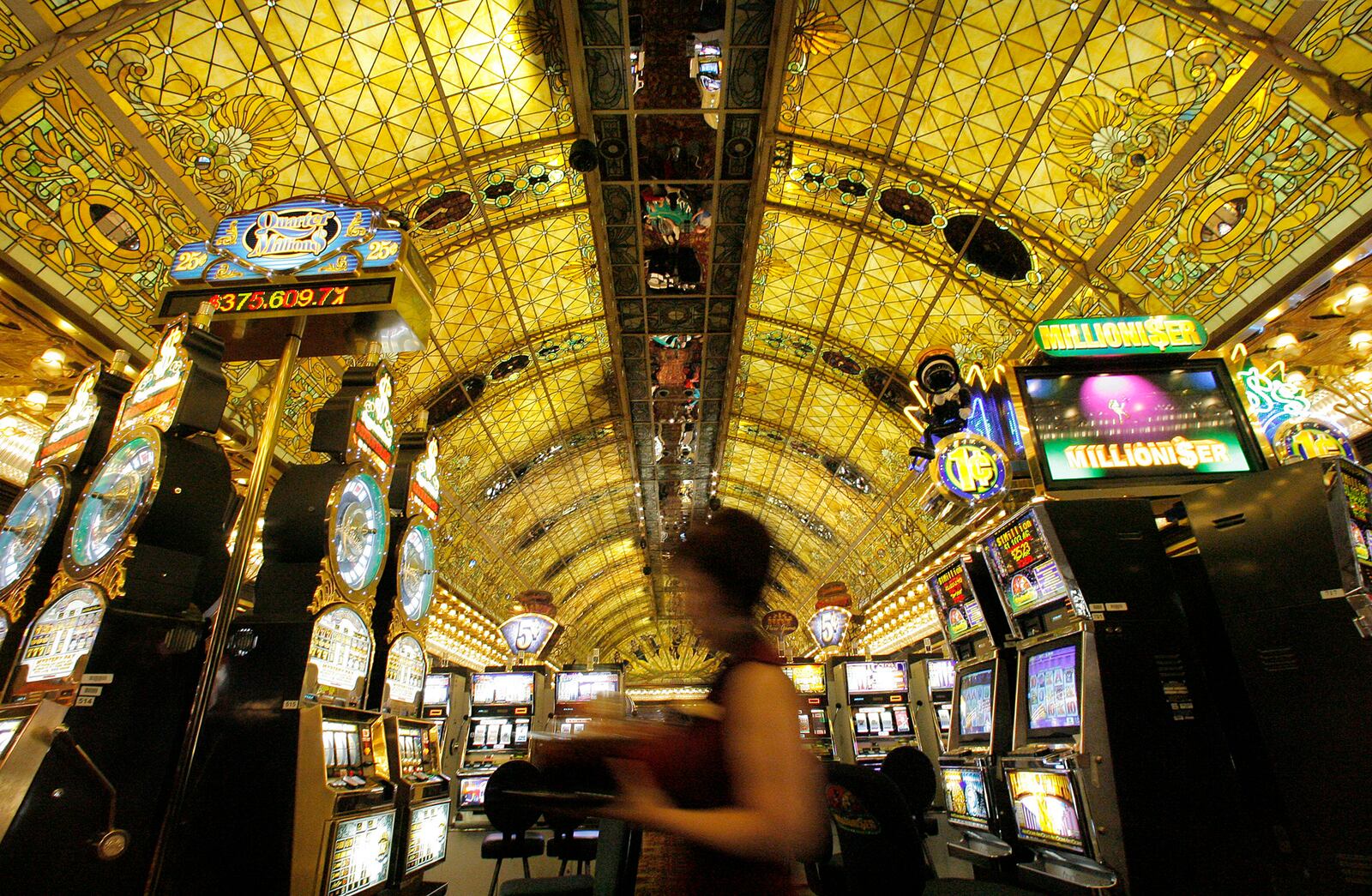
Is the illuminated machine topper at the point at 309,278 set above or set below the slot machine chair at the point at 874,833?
above

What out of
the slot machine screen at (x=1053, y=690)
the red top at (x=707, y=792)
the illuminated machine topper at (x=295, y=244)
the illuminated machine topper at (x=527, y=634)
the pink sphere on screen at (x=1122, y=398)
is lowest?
the red top at (x=707, y=792)

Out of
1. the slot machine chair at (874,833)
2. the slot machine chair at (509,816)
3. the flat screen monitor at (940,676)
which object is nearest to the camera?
the slot machine chair at (874,833)

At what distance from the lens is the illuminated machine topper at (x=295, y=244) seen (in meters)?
4.28

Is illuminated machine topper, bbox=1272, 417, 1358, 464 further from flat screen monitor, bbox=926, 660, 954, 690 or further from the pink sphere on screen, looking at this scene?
flat screen monitor, bbox=926, 660, 954, 690

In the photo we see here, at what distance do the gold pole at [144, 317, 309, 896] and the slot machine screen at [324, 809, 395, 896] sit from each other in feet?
2.37

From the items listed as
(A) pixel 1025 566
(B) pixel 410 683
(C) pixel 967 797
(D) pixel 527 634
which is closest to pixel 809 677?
(D) pixel 527 634

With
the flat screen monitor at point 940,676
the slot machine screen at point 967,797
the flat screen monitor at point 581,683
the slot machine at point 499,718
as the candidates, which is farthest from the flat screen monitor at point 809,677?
the slot machine screen at point 967,797

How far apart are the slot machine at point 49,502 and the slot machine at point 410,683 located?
1627 millimetres

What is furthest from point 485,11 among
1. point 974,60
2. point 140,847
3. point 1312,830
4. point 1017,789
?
point 1312,830

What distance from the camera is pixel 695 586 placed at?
1.32 m

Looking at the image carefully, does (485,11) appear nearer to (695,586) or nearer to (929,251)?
(929,251)

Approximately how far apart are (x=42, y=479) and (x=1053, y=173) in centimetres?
935

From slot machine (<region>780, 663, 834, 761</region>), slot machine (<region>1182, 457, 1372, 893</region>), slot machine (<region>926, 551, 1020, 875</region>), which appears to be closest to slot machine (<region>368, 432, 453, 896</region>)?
slot machine (<region>926, 551, 1020, 875</region>)

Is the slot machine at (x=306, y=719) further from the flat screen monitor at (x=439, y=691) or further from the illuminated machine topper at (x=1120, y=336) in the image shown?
the flat screen monitor at (x=439, y=691)
